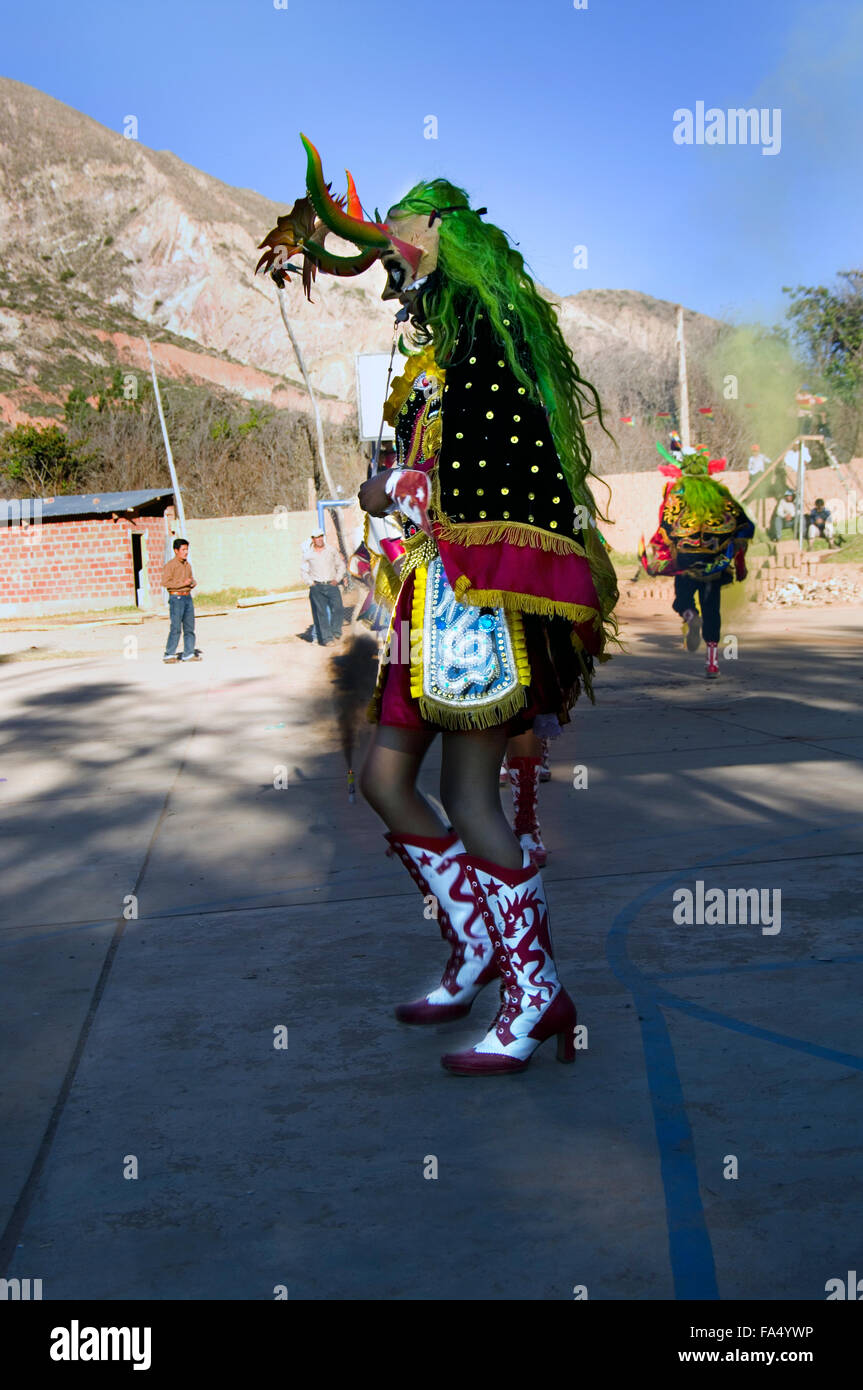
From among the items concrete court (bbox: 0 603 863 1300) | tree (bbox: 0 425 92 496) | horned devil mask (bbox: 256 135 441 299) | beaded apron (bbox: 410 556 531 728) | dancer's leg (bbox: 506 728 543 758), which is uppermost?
tree (bbox: 0 425 92 496)

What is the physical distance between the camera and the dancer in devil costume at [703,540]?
11.3 meters

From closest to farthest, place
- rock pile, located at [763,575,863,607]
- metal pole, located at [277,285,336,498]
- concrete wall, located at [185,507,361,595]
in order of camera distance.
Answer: metal pole, located at [277,285,336,498]
rock pile, located at [763,575,863,607]
concrete wall, located at [185,507,361,595]

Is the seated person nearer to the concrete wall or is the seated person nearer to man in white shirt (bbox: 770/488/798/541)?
man in white shirt (bbox: 770/488/798/541)

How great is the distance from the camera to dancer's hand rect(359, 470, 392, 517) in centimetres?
314

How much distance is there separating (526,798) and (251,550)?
27.2 metres

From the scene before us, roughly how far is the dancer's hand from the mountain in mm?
72222

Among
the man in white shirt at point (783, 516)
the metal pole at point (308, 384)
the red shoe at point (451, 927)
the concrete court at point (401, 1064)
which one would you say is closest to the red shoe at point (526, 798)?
the concrete court at point (401, 1064)

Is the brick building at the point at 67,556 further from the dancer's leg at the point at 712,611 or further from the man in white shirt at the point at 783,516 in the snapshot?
the dancer's leg at the point at 712,611

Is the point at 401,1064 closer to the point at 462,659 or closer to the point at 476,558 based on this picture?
the point at 462,659

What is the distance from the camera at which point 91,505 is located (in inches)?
1183

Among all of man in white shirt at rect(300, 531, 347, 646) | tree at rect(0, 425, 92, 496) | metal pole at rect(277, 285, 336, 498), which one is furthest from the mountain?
man in white shirt at rect(300, 531, 347, 646)

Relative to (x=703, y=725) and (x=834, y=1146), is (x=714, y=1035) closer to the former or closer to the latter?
(x=834, y=1146)

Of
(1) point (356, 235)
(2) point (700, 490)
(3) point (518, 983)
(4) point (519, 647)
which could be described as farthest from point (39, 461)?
(3) point (518, 983)

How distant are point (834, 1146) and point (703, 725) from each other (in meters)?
6.02
